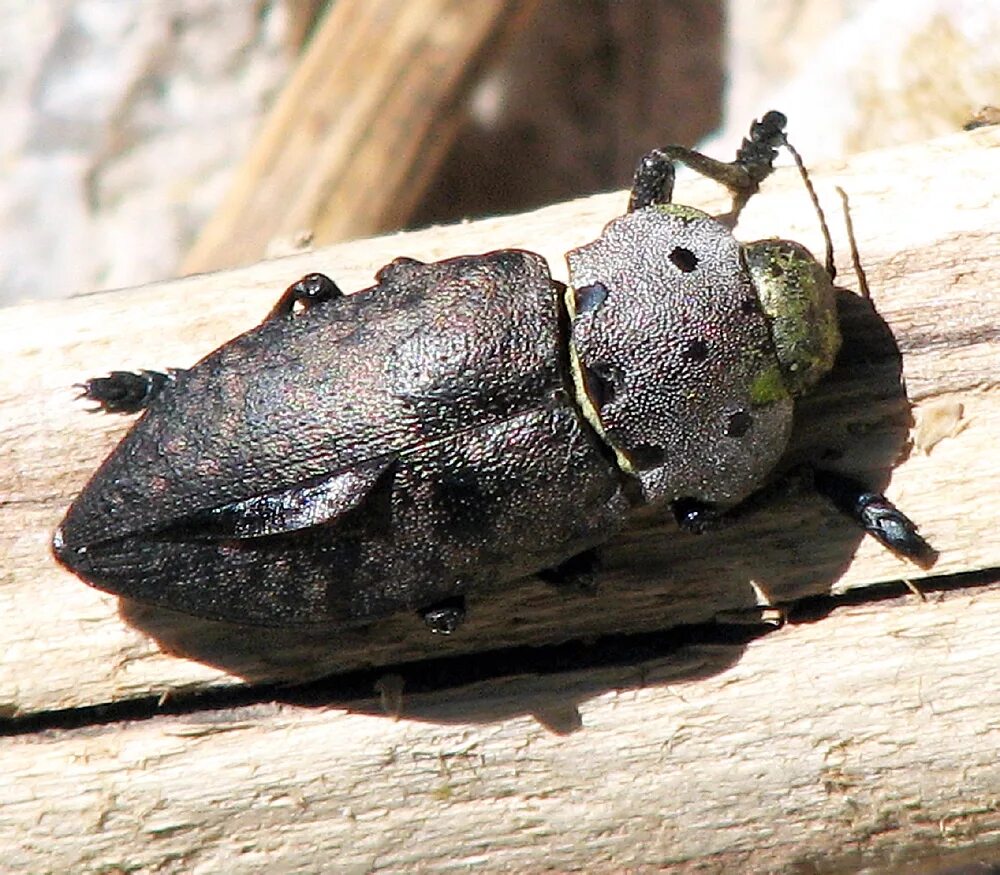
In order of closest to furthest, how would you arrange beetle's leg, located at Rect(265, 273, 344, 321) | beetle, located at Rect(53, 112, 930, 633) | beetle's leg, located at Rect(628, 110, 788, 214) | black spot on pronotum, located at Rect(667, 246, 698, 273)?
beetle, located at Rect(53, 112, 930, 633) < black spot on pronotum, located at Rect(667, 246, 698, 273) < beetle's leg, located at Rect(265, 273, 344, 321) < beetle's leg, located at Rect(628, 110, 788, 214)

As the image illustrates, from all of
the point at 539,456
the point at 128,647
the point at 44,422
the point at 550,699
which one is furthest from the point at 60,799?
the point at 539,456

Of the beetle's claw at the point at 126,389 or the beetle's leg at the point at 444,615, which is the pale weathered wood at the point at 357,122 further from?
the beetle's leg at the point at 444,615

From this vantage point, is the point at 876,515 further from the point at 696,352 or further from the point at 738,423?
the point at 696,352

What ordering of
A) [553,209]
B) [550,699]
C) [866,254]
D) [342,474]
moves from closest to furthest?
[342,474]
[550,699]
[866,254]
[553,209]

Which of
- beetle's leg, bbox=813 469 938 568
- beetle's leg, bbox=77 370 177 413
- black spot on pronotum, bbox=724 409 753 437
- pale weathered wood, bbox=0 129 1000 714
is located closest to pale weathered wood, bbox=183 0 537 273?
beetle's leg, bbox=77 370 177 413

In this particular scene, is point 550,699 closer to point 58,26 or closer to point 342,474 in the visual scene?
point 342,474

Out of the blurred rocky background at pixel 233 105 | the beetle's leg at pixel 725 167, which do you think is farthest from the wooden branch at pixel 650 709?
the blurred rocky background at pixel 233 105

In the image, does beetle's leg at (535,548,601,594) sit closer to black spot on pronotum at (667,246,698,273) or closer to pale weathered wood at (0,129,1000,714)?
pale weathered wood at (0,129,1000,714)
